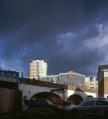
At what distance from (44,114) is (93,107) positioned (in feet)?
25.8

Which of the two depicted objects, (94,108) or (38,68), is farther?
(38,68)

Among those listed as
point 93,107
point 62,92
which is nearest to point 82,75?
point 62,92

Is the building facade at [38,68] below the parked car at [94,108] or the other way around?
the other way around

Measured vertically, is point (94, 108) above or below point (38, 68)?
below

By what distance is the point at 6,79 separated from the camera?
221ft

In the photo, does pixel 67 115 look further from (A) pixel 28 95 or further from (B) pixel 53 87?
(B) pixel 53 87

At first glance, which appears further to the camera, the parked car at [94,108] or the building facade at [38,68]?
Result: the building facade at [38,68]

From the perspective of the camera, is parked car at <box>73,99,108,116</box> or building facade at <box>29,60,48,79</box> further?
building facade at <box>29,60,48,79</box>

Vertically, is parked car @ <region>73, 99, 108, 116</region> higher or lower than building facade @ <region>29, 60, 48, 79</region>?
lower

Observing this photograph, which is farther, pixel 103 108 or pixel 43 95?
pixel 43 95

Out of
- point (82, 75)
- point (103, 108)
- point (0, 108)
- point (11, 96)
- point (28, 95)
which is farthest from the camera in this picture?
point (82, 75)

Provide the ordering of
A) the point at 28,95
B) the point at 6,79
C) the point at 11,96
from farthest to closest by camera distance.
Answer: the point at 28,95 → the point at 6,79 → the point at 11,96

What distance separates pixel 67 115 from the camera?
91.4ft

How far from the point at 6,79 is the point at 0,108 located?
1861cm
